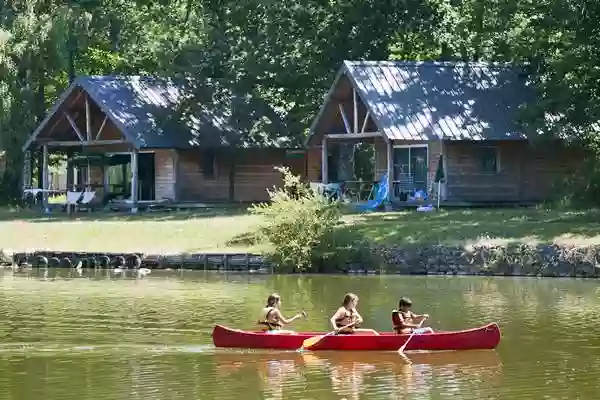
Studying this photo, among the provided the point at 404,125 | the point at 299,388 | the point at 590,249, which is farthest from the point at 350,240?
the point at 299,388

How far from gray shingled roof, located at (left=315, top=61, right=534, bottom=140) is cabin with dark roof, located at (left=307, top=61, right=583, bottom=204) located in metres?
0.04

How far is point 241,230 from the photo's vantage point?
39.7 meters

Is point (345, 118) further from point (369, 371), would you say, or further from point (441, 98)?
point (369, 371)

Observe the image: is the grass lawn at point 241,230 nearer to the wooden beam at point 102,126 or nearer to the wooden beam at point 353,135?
the wooden beam at point 353,135

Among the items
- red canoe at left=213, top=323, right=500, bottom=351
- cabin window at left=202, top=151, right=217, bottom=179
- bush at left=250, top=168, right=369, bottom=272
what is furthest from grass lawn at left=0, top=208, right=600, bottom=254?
red canoe at left=213, top=323, right=500, bottom=351

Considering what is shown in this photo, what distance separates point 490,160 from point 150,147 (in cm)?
1303

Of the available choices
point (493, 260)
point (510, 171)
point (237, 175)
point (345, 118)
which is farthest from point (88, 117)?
point (493, 260)

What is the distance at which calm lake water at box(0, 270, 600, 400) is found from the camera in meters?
18.1

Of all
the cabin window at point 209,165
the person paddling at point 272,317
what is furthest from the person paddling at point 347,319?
the cabin window at point 209,165

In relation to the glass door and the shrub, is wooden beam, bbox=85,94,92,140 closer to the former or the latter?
the glass door

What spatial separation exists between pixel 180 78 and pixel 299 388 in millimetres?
36399

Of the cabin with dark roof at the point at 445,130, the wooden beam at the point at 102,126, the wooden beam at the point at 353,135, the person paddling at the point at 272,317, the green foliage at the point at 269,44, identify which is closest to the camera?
the person paddling at the point at 272,317

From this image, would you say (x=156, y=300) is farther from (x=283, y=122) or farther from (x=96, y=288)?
(x=283, y=122)

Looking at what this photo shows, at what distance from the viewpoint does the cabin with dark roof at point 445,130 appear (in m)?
45.5
